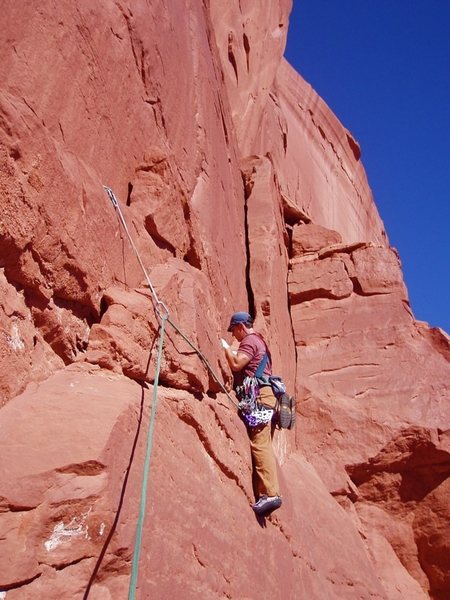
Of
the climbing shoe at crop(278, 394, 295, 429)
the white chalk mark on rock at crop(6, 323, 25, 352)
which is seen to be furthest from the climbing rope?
the white chalk mark on rock at crop(6, 323, 25, 352)

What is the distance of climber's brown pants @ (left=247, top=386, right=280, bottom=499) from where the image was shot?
6012 millimetres

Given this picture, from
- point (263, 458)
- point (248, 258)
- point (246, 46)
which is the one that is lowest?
point (263, 458)

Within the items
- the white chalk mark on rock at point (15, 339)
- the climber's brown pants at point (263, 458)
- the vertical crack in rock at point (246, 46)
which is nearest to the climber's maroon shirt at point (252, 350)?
the climber's brown pants at point (263, 458)

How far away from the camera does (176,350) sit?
542cm

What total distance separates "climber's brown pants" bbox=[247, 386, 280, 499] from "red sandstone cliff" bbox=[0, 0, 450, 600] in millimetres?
197

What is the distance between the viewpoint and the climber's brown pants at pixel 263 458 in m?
6.01

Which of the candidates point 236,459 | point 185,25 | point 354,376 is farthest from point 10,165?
point 354,376

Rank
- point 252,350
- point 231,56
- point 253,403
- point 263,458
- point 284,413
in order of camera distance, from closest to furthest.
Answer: point 263,458 < point 253,403 < point 252,350 < point 284,413 < point 231,56

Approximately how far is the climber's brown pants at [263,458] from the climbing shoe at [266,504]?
8cm

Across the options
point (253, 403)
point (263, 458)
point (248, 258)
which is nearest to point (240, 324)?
point (253, 403)

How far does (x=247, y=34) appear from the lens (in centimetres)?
1398

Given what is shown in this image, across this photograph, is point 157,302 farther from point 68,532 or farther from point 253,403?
point 68,532

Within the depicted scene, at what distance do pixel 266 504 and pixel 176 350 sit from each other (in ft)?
5.70

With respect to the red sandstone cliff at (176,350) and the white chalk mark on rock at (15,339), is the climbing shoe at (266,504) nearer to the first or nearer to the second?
the red sandstone cliff at (176,350)
